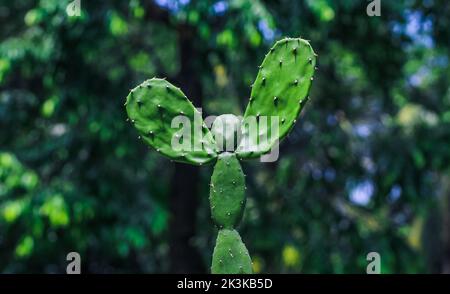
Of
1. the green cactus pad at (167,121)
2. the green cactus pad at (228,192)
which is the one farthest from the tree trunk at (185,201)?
the green cactus pad at (228,192)

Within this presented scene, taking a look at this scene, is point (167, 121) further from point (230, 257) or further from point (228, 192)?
point (230, 257)

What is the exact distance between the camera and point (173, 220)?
7.94m

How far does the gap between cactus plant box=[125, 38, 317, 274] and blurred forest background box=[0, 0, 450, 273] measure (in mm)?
2623

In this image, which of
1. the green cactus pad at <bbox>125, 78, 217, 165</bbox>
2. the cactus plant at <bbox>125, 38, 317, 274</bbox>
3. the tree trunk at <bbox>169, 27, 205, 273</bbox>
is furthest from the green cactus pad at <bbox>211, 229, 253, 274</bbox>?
the tree trunk at <bbox>169, 27, 205, 273</bbox>

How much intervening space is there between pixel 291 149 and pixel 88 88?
2258 millimetres

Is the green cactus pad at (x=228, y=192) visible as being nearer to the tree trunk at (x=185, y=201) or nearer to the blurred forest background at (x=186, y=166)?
the blurred forest background at (x=186, y=166)

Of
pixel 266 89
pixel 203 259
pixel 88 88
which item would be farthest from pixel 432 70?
pixel 266 89

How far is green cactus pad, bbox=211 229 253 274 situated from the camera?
3572 mm

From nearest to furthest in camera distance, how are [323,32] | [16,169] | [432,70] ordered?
[16,169] → [323,32] → [432,70]

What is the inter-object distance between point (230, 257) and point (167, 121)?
25.6 inches

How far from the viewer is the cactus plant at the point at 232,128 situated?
360 cm

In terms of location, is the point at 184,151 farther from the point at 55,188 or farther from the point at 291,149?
the point at 291,149

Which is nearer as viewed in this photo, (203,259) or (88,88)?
(88,88)

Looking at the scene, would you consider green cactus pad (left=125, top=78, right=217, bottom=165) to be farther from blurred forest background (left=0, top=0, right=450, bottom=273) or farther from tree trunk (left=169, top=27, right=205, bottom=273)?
tree trunk (left=169, top=27, right=205, bottom=273)
